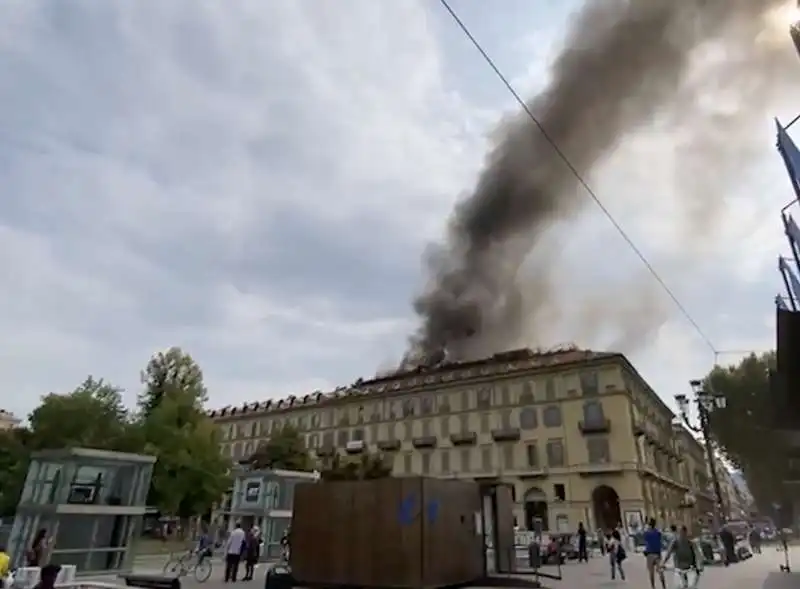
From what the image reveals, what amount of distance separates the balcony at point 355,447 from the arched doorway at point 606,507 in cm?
2172

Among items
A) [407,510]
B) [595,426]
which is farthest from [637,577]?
[595,426]

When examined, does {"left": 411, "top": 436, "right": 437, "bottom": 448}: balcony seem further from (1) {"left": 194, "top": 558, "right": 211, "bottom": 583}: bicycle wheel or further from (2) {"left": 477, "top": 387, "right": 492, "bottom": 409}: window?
(1) {"left": 194, "top": 558, "right": 211, "bottom": 583}: bicycle wheel

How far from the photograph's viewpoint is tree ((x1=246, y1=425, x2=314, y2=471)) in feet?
158

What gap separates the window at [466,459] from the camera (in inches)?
1898

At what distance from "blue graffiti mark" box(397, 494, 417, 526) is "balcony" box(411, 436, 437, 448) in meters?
40.3

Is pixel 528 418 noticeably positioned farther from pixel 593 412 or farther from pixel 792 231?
pixel 792 231

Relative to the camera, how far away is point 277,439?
50.0m

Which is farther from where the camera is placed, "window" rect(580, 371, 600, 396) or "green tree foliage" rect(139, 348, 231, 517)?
"window" rect(580, 371, 600, 396)

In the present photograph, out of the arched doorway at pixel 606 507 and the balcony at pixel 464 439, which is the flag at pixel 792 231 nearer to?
the arched doorway at pixel 606 507

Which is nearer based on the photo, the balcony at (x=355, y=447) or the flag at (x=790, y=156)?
the flag at (x=790, y=156)

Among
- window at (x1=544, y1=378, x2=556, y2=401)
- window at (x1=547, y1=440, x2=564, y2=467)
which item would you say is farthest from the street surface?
window at (x1=544, y1=378, x2=556, y2=401)

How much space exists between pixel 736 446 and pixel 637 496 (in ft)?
37.2

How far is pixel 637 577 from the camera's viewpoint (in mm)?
16156

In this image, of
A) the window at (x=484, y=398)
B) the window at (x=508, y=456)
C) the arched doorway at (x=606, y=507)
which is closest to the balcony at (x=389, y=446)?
the window at (x=484, y=398)
